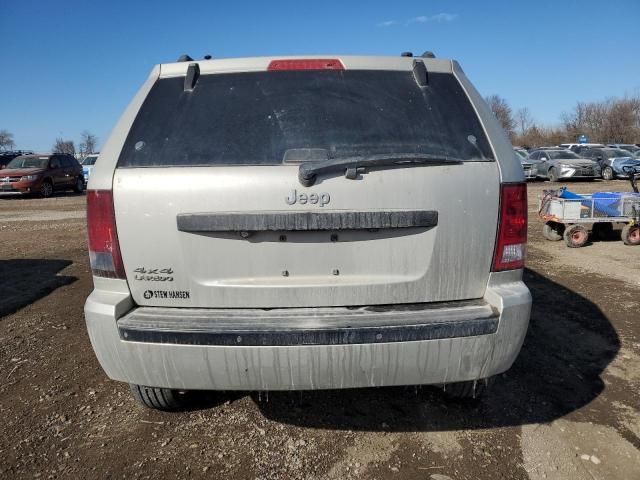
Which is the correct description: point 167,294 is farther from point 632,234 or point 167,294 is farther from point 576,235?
point 632,234

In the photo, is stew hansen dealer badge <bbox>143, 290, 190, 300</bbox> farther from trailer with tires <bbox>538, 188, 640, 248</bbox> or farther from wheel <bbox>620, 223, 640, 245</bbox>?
wheel <bbox>620, 223, 640, 245</bbox>

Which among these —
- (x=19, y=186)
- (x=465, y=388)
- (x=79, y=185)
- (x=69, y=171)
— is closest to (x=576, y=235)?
(x=465, y=388)

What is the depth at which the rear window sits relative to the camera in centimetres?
232

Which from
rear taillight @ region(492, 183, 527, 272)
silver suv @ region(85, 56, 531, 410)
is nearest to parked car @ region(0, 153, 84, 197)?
silver suv @ region(85, 56, 531, 410)

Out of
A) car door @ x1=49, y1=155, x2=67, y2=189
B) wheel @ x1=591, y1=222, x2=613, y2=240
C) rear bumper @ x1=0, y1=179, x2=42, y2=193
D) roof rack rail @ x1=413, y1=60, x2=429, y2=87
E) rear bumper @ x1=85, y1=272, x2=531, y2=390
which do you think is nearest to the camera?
rear bumper @ x1=85, y1=272, x2=531, y2=390

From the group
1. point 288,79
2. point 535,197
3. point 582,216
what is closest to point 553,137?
point 535,197

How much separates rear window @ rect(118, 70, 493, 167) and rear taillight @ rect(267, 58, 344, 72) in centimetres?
4

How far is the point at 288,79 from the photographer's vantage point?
2576mm

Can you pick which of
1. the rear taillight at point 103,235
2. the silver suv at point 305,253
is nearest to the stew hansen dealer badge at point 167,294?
the silver suv at point 305,253

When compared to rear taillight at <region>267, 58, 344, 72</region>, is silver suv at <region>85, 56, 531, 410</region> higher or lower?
lower

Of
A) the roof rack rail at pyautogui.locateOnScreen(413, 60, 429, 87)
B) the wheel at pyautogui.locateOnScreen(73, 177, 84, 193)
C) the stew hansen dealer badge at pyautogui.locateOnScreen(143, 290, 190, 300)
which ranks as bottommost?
the wheel at pyautogui.locateOnScreen(73, 177, 84, 193)

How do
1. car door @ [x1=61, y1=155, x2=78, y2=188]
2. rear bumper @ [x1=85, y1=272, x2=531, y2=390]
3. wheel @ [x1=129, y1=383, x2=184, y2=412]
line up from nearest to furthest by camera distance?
rear bumper @ [x1=85, y1=272, x2=531, y2=390] → wheel @ [x1=129, y1=383, x2=184, y2=412] → car door @ [x1=61, y1=155, x2=78, y2=188]

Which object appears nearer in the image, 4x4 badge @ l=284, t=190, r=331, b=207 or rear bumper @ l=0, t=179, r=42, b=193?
4x4 badge @ l=284, t=190, r=331, b=207

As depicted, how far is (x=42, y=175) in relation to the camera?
19.5m
